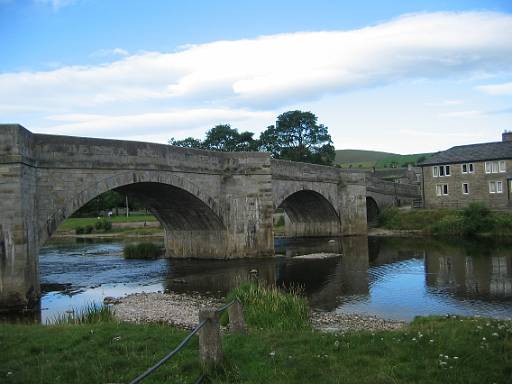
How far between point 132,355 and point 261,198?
72.8ft

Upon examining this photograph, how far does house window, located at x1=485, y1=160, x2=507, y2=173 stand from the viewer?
147ft

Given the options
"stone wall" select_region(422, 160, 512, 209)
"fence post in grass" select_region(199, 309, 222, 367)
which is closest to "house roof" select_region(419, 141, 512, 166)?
"stone wall" select_region(422, 160, 512, 209)

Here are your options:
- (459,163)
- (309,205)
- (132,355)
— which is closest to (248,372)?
Answer: (132,355)

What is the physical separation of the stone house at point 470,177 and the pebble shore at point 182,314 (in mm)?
34456

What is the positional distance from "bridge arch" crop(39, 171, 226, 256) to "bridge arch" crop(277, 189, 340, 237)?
13.2 m

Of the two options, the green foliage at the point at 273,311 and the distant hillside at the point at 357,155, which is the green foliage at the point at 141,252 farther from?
the distant hillside at the point at 357,155

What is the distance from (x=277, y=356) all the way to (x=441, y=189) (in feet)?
146

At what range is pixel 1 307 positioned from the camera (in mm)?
16578

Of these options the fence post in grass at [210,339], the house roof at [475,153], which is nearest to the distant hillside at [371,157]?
the house roof at [475,153]

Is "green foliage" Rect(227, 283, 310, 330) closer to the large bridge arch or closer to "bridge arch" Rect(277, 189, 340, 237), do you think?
the large bridge arch

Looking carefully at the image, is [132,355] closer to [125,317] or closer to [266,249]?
[125,317]

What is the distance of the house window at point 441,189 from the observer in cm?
4830

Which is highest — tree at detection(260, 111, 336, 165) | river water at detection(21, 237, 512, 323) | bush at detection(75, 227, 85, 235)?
tree at detection(260, 111, 336, 165)

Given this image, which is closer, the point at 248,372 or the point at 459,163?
the point at 248,372
